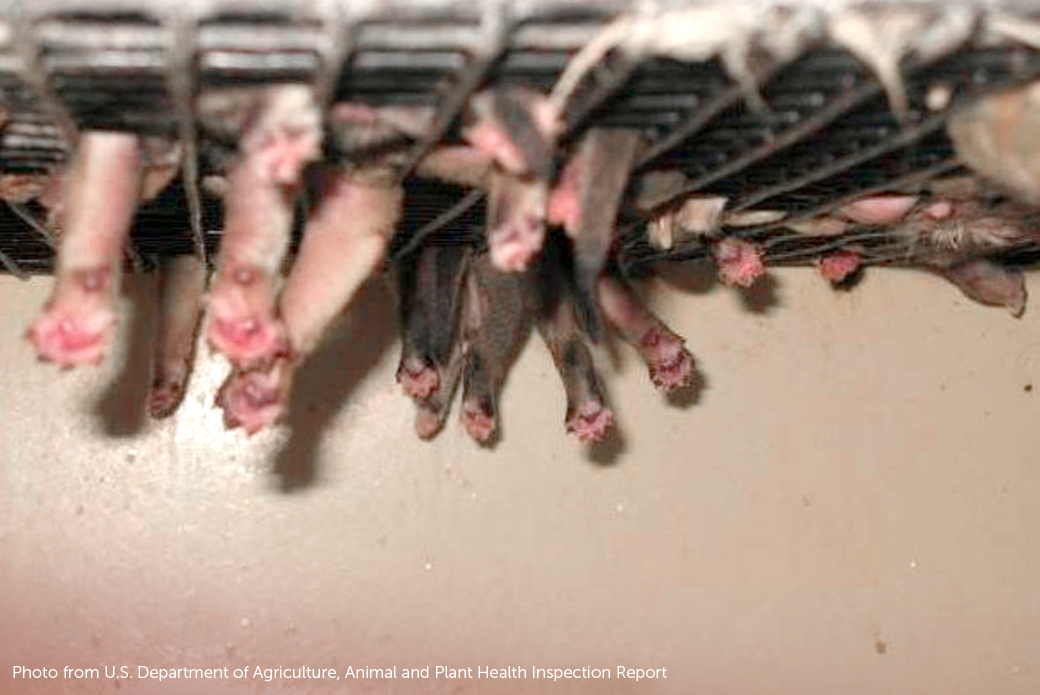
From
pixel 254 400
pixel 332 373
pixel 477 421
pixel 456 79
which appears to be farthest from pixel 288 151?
pixel 332 373

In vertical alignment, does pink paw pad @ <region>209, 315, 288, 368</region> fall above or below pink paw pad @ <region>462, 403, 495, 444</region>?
below

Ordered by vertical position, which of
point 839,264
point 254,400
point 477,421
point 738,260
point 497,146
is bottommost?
point 254,400

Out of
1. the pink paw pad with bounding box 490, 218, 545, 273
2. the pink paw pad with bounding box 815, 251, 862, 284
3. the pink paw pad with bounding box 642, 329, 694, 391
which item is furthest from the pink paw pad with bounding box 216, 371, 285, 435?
the pink paw pad with bounding box 815, 251, 862, 284

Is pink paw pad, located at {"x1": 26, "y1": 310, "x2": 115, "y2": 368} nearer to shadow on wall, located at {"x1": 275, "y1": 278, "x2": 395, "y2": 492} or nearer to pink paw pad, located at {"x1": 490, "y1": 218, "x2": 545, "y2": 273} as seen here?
pink paw pad, located at {"x1": 490, "y1": 218, "x2": 545, "y2": 273}

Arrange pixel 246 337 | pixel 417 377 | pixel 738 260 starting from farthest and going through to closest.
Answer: pixel 417 377
pixel 738 260
pixel 246 337

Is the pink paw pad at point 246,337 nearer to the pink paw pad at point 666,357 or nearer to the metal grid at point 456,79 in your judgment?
the metal grid at point 456,79

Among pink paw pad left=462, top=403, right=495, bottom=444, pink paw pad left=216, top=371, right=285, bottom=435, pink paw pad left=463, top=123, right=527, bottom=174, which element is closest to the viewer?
pink paw pad left=463, top=123, right=527, bottom=174

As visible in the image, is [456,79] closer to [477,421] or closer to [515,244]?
[515,244]
